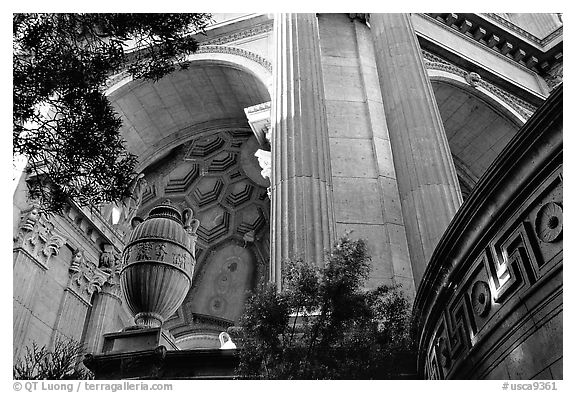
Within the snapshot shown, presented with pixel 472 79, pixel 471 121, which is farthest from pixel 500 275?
pixel 471 121

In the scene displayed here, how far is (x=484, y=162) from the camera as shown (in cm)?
1812

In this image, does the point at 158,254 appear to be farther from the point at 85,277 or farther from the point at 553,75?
the point at 553,75

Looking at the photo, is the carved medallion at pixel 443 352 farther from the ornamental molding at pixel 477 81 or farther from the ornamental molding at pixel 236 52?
the ornamental molding at pixel 477 81

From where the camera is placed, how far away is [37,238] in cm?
1284

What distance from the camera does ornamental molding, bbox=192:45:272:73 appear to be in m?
14.3

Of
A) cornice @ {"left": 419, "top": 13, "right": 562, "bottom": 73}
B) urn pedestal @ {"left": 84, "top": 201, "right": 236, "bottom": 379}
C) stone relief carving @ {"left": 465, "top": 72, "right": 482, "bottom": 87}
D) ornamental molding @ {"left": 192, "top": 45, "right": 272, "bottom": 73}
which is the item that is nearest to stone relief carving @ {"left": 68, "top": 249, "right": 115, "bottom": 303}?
ornamental molding @ {"left": 192, "top": 45, "right": 272, "bottom": 73}

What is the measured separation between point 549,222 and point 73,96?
3963 mm

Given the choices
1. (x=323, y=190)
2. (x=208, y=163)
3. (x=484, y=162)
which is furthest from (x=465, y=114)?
(x=208, y=163)

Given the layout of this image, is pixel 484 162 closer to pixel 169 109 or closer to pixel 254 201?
pixel 169 109

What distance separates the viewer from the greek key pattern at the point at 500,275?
2992 millimetres

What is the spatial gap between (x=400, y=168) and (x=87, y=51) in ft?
17.3

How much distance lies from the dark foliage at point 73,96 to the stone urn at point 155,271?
2.57 feet

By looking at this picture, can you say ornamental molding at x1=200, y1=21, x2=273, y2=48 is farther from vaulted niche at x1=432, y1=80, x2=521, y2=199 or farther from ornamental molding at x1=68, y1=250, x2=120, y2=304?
ornamental molding at x1=68, y1=250, x2=120, y2=304

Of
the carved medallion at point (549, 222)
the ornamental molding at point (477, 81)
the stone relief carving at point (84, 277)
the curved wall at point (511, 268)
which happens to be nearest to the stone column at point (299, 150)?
the curved wall at point (511, 268)
